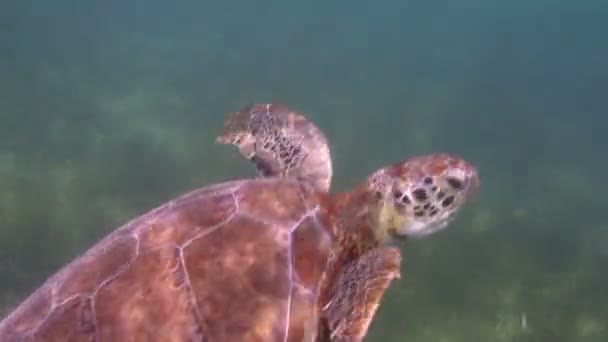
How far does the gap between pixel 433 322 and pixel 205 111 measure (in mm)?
7719

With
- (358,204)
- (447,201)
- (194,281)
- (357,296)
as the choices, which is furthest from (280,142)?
(194,281)

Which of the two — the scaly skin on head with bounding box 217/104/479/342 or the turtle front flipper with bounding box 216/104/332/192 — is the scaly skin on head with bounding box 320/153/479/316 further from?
the turtle front flipper with bounding box 216/104/332/192

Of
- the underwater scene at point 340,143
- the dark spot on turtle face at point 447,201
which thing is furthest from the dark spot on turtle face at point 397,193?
the underwater scene at point 340,143

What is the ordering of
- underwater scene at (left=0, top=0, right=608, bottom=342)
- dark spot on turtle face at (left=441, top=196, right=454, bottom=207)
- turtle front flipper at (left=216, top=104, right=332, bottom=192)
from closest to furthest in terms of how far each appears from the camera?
dark spot on turtle face at (left=441, top=196, right=454, bottom=207) → turtle front flipper at (left=216, top=104, right=332, bottom=192) → underwater scene at (left=0, top=0, right=608, bottom=342)

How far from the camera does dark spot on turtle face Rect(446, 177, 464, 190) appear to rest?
3.30 m

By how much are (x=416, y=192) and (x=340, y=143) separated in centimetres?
745

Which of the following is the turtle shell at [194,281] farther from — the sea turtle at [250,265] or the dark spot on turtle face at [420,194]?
the dark spot on turtle face at [420,194]

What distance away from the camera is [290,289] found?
2.54m

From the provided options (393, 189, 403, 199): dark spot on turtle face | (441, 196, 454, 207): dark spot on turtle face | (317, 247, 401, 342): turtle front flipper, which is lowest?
(317, 247, 401, 342): turtle front flipper

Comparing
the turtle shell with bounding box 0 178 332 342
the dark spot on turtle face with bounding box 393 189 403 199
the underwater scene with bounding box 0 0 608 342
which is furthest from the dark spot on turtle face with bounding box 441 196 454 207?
the underwater scene with bounding box 0 0 608 342

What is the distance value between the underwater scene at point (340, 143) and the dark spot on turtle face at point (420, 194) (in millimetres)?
3033

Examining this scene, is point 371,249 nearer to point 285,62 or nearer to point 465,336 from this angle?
point 465,336

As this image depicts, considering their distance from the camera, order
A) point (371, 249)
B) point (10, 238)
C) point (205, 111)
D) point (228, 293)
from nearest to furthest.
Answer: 1. point (228, 293)
2. point (371, 249)
3. point (10, 238)
4. point (205, 111)

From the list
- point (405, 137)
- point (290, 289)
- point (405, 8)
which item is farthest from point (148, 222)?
point (405, 8)
